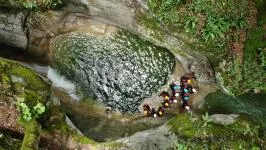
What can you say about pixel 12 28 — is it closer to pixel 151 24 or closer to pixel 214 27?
pixel 151 24

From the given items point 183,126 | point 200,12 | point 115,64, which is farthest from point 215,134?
point 115,64

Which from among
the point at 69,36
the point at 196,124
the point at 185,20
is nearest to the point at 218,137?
the point at 196,124

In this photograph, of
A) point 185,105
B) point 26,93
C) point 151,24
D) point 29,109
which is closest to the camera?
point 29,109

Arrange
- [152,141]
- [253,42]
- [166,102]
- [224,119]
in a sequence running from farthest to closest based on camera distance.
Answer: [166,102]
[253,42]
[224,119]
[152,141]

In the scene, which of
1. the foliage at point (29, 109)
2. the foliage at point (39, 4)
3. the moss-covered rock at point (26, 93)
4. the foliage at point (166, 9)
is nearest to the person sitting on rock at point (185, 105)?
the foliage at point (166, 9)

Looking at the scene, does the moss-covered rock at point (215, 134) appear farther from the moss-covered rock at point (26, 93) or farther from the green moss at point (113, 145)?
the moss-covered rock at point (26, 93)

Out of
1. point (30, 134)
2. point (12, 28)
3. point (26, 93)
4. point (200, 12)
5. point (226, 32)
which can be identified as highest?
point (200, 12)
